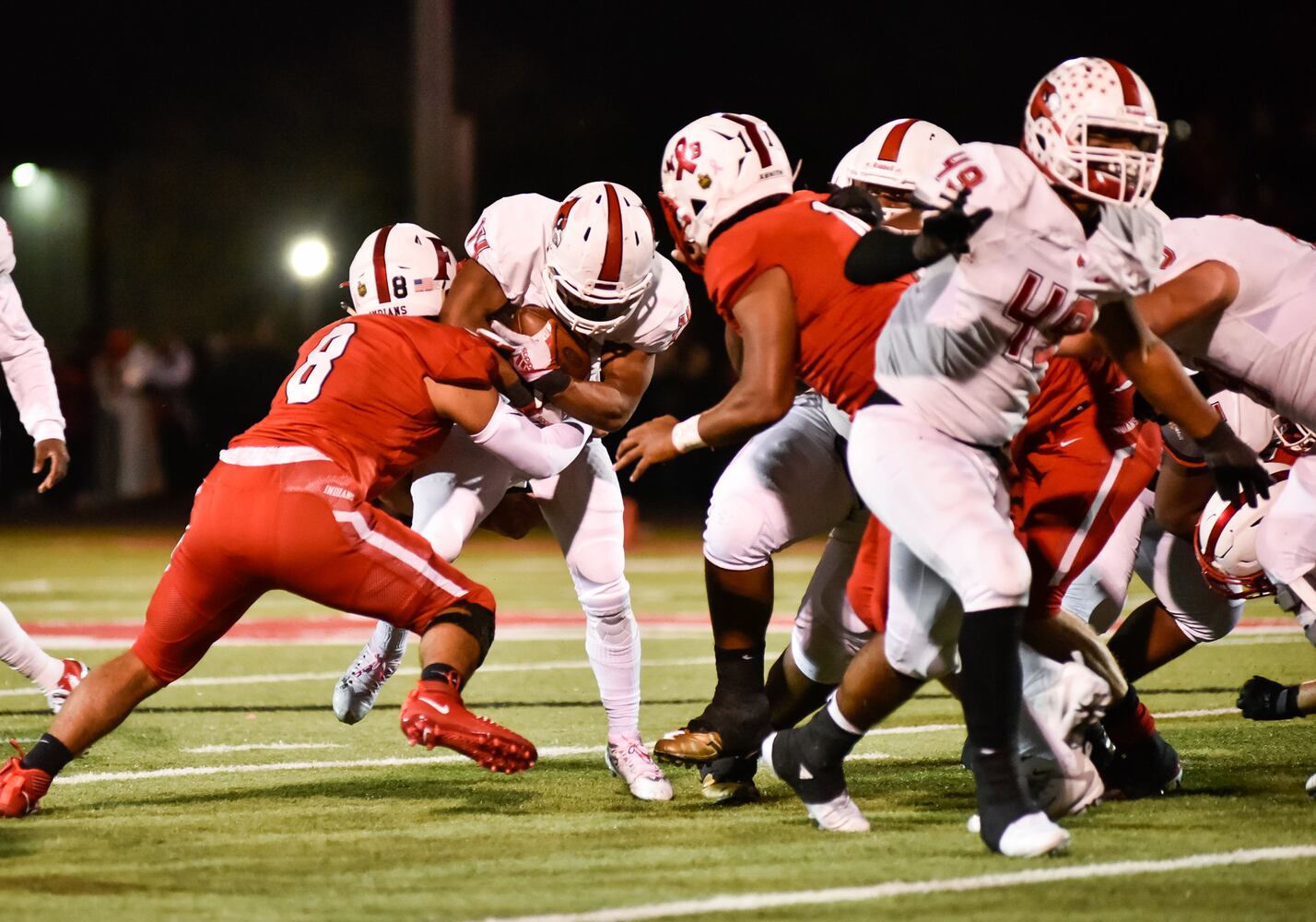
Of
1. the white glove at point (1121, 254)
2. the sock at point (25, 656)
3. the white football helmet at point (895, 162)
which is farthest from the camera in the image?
the sock at point (25, 656)

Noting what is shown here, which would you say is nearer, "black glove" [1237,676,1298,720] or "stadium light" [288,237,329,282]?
"black glove" [1237,676,1298,720]

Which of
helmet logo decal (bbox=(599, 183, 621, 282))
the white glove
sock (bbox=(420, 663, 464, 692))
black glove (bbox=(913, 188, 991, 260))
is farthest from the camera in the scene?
helmet logo decal (bbox=(599, 183, 621, 282))

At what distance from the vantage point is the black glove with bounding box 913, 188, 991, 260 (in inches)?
166

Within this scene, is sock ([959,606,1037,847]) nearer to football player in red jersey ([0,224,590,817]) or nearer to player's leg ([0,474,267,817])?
football player in red jersey ([0,224,590,817])

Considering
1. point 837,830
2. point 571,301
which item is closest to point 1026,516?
point 837,830

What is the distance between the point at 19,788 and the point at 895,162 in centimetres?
314

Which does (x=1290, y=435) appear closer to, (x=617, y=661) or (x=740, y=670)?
(x=740, y=670)

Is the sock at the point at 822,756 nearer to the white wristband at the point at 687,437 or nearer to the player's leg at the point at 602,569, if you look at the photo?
the white wristband at the point at 687,437

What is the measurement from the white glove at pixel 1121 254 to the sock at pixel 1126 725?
1.29 meters

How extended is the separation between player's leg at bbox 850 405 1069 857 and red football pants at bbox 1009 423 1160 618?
785 millimetres

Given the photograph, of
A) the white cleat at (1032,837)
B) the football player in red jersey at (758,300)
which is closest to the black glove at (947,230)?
the football player in red jersey at (758,300)

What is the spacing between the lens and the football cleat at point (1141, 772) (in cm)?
519

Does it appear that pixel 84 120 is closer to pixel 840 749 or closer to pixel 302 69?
pixel 302 69

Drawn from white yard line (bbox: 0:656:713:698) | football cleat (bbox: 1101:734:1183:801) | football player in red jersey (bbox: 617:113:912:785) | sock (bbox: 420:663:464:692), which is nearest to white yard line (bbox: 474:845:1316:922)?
football cleat (bbox: 1101:734:1183:801)
